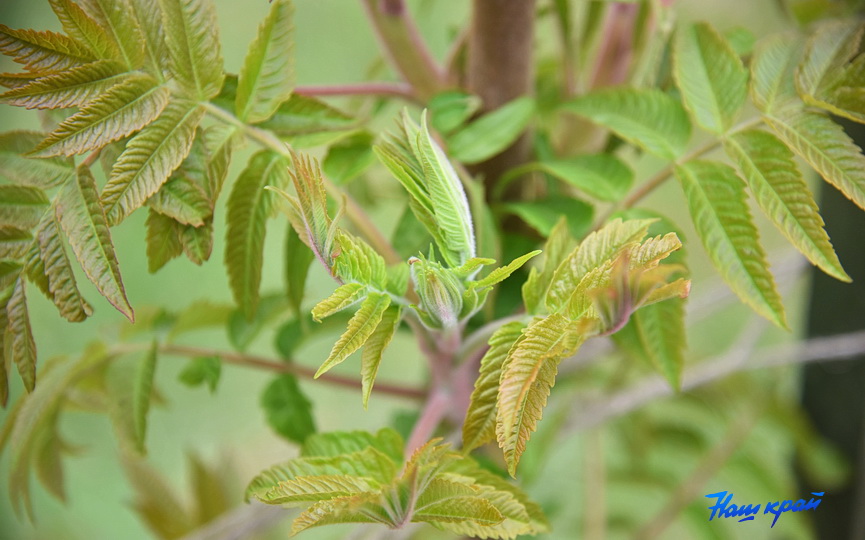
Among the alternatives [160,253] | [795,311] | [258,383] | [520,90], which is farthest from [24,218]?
[795,311]

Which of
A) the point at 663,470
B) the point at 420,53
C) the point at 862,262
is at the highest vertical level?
the point at 420,53

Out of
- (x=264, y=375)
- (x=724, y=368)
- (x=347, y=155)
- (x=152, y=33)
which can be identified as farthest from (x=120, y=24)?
(x=264, y=375)

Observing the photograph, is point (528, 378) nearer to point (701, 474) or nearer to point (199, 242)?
point (199, 242)

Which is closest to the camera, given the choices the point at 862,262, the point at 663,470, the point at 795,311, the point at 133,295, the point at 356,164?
the point at 356,164

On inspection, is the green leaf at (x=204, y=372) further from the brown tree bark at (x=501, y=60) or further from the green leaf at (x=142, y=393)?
the brown tree bark at (x=501, y=60)

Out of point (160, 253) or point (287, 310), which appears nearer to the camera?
point (160, 253)

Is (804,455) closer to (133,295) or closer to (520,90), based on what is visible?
(520,90)
